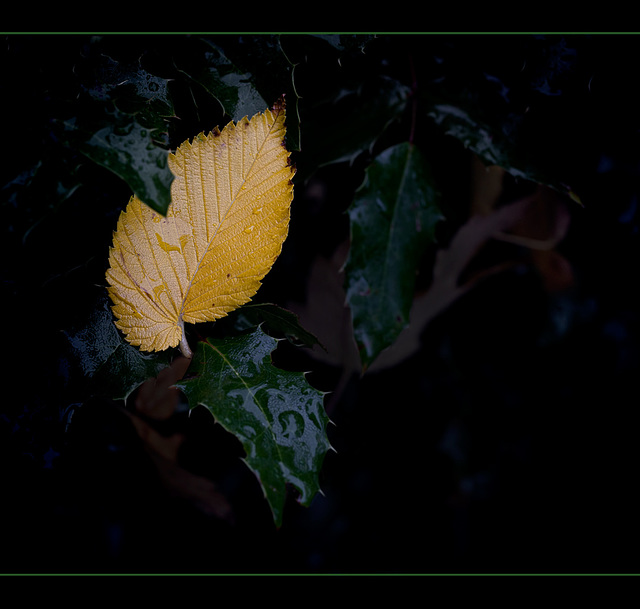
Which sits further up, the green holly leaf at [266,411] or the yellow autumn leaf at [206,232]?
the yellow autumn leaf at [206,232]

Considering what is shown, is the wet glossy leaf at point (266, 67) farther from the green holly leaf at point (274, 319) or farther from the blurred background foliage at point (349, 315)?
the green holly leaf at point (274, 319)

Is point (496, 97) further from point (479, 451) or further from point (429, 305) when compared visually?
point (479, 451)

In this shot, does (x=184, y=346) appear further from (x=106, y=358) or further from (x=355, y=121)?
(x=355, y=121)

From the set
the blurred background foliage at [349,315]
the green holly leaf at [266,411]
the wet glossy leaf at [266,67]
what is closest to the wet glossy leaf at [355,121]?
the blurred background foliage at [349,315]

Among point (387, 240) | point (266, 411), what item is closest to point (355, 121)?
point (387, 240)

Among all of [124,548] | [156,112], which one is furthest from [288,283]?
[124,548]

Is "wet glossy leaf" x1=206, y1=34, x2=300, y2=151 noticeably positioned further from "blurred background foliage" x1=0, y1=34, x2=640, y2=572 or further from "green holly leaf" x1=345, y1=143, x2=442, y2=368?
"green holly leaf" x1=345, y1=143, x2=442, y2=368

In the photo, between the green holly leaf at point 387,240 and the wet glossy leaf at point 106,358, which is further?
the green holly leaf at point 387,240
